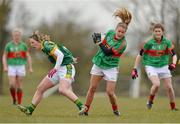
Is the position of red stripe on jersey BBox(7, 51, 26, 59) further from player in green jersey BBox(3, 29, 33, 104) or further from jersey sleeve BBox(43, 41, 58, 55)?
jersey sleeve BBox(43, 41, 58, 55)

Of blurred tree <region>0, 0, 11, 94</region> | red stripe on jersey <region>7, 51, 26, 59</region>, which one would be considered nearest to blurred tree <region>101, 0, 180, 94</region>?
blurred tree <region>0, 0, 11, 94</region>

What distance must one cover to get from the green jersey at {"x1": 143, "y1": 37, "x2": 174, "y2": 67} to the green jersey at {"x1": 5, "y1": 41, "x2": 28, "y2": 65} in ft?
13.8

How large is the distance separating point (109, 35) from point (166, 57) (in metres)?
2.74

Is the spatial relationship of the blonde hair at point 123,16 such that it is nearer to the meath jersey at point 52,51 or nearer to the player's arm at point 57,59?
the meath jersey at point 52,51

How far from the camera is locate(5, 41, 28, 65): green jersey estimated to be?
19.0 metres

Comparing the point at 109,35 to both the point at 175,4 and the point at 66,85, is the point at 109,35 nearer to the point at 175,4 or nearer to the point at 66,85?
the point at 66,85

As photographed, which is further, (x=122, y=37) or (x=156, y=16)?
(x=156, y=16)

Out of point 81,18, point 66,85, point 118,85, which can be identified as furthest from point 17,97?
point 81,18

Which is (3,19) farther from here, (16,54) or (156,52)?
(156,52)

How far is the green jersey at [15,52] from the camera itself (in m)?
19.0

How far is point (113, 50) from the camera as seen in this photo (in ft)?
45.2

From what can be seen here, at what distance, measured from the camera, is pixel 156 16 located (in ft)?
141

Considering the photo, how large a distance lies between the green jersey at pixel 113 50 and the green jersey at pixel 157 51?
2.26 m

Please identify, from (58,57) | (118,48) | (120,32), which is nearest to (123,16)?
(120,32)
